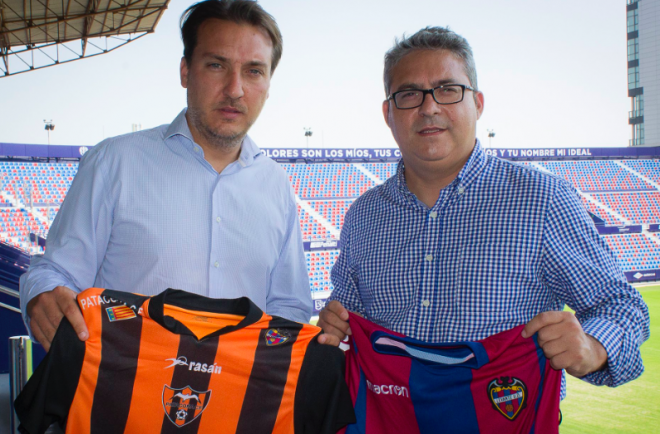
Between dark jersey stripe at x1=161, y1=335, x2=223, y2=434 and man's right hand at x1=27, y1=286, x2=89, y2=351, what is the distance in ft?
0.89

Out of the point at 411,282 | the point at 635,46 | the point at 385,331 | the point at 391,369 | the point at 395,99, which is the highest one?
the point at 635,46

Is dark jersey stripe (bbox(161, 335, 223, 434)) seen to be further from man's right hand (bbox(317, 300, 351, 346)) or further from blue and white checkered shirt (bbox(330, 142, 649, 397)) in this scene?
blue and white checkered shirt (bbox(330, 142, 649, 397))

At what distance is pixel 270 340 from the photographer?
147cm

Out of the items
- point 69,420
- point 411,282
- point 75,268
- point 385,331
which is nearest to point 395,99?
point 411,282

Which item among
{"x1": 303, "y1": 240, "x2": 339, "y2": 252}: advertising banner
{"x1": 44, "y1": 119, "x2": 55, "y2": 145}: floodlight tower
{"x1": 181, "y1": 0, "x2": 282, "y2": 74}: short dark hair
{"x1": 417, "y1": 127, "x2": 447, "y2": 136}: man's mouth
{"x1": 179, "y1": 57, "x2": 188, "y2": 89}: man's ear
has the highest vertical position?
{"x1": 44, "y1": 119, "x2": 55, "y2": 145}: floodlight tower

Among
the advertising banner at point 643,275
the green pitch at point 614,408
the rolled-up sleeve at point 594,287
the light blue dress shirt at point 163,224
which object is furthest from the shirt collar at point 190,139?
the advertising banner at point 643,275

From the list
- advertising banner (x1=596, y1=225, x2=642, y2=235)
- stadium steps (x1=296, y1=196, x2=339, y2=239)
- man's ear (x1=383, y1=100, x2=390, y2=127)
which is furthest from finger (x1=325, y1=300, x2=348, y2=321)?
advertising banner (x1=596, y1=225, x2=642, y2=235)

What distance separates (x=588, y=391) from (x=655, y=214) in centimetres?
1488

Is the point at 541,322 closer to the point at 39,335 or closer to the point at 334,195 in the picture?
the point at 39,335

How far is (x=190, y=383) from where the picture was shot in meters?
1.44

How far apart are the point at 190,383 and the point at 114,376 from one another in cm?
21

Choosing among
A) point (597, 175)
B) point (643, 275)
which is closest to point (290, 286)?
point (643, 275)

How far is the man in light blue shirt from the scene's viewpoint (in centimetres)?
163

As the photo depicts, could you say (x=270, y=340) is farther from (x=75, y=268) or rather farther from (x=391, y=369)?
(x=75, y=268)
